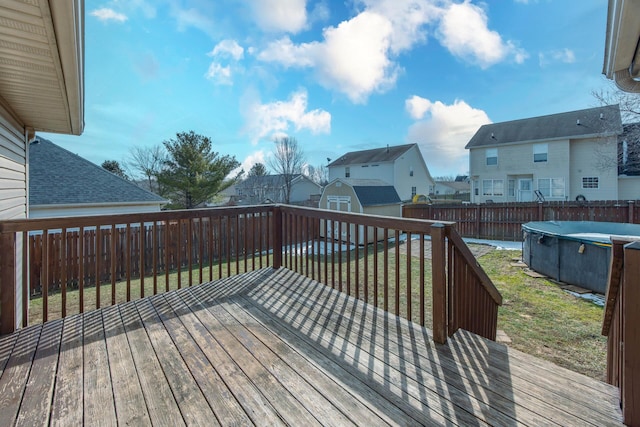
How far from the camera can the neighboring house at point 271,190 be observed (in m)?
25.2

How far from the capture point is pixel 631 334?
4.38 ft

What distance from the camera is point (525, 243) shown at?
7586 mm

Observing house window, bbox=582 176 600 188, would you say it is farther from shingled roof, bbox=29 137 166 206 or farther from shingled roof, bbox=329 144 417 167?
shingled roof, bbox=29 137 166 206

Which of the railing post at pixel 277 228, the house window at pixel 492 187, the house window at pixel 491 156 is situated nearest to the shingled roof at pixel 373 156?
Result: the house window at pixel 491 156

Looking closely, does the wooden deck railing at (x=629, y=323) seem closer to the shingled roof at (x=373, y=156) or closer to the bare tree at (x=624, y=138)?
the bare tree at (x=624, y=138)

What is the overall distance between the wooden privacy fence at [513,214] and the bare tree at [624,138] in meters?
3.95

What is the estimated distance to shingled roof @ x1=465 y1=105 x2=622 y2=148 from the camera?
49.6 feet

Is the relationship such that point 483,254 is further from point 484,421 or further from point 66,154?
point 66,154

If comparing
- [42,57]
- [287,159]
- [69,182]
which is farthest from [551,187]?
[69,182]

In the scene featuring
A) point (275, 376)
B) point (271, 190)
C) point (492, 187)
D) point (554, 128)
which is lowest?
point (275, 376)

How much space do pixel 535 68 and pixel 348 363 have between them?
1422 cm

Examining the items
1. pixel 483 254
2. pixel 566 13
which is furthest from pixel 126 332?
pixel 566 13

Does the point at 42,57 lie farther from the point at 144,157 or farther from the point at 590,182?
the point at 144,157

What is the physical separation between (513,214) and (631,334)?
12.4 meters
